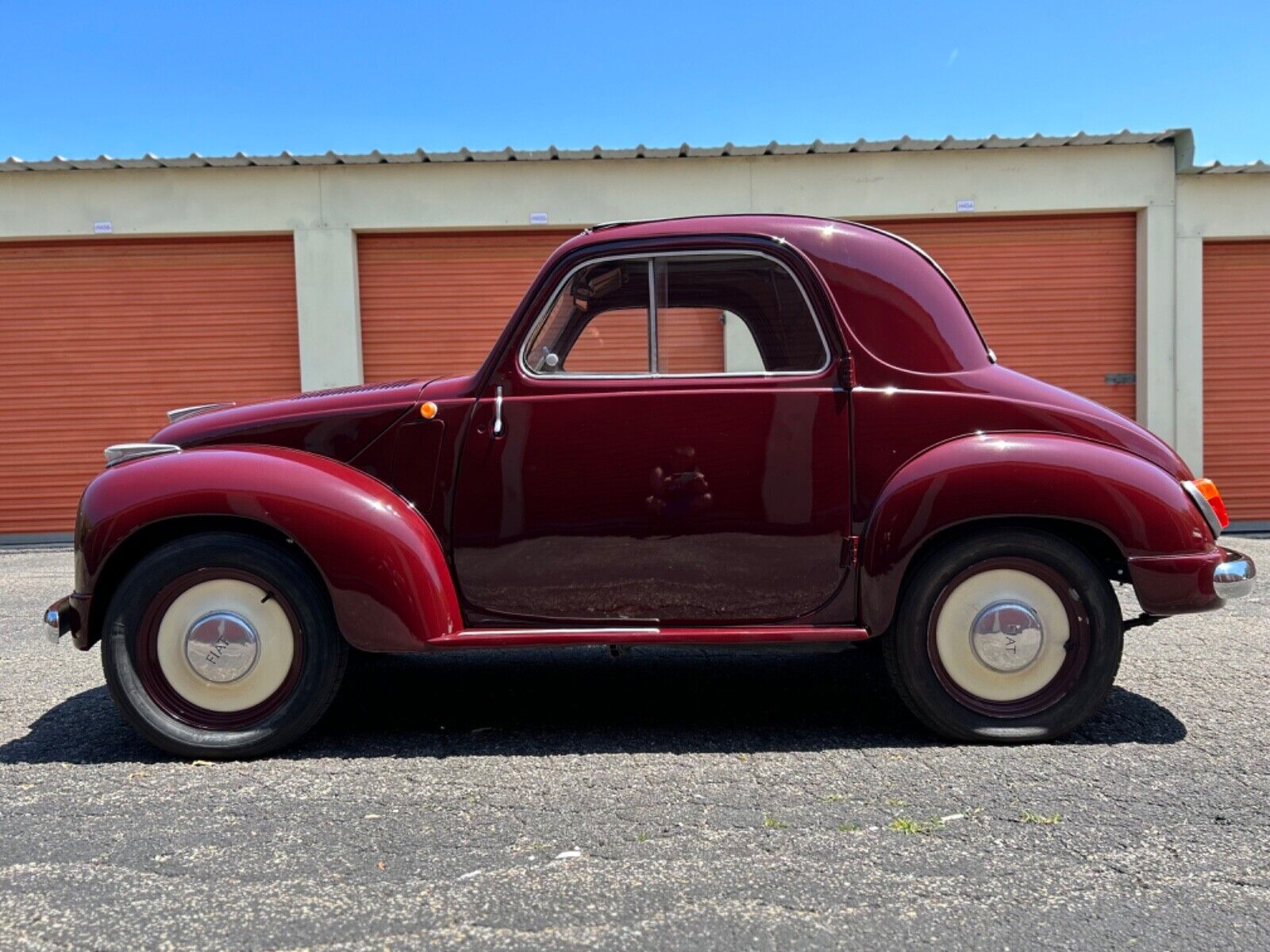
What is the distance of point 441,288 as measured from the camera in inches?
367

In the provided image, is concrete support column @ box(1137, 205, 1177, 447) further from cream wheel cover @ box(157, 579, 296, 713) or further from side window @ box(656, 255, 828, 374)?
cream wheel cover @ box(157, 579, 296, 713)

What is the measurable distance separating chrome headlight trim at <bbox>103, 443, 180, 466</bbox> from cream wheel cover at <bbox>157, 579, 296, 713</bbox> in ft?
1.82

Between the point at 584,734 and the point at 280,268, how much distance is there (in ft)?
25.0

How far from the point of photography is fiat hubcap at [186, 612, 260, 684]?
123 inches

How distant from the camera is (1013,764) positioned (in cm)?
298

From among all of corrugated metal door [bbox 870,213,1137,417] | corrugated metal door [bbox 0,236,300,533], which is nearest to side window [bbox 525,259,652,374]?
corrugated metal door [bbox 870,213,1137,417]

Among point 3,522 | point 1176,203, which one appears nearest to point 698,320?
point 1176,203

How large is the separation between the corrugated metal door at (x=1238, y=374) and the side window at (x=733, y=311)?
8054mm

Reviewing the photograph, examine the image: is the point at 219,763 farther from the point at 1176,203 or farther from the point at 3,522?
the point at 1176,203

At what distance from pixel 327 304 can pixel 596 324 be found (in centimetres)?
664

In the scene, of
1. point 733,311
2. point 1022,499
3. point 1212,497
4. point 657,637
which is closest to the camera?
point 1022,499

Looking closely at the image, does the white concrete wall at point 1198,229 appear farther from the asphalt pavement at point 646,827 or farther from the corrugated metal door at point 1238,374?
the asphalt pavement at point 646,827

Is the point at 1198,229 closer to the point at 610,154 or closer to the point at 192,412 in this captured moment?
the point at 610,154

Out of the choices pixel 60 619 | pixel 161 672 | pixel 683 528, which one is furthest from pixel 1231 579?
pixel 60 619
